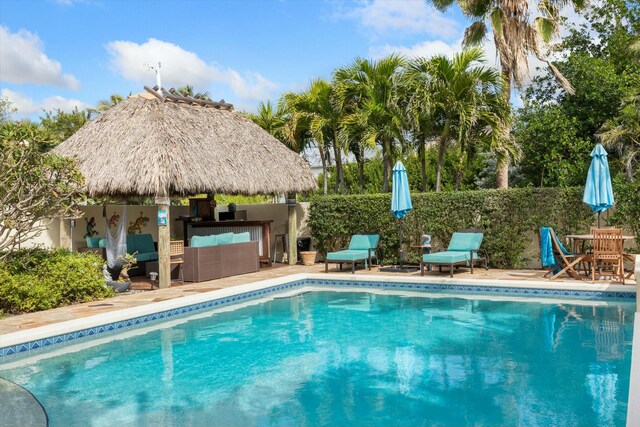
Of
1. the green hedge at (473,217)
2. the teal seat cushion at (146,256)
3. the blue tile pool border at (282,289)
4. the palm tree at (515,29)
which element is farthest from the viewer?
the palm tree at (515,29)

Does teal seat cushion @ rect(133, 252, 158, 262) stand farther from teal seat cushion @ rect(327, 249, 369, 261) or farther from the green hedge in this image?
the green hedge

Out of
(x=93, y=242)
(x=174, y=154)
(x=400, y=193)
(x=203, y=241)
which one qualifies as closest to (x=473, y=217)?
(x=400, y=193)

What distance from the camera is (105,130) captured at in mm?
13148

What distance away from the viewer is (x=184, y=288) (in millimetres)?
11266

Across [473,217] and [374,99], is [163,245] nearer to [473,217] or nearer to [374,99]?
[473,217]

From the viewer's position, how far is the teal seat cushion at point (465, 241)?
41.2 ft

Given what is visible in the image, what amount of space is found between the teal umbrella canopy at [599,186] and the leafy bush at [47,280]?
9.10 m

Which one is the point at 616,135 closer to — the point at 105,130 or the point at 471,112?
the point at 471,112

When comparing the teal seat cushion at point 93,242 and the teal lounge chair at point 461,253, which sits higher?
the teal seat cushion at point 93,242

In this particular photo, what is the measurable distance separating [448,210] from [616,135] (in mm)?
4903

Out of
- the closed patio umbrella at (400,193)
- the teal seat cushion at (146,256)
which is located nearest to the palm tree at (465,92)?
the closed patio umbrella at (400,193)

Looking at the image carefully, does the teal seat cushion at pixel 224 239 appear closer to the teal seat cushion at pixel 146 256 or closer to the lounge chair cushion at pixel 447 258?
the teal seat cushion at pixel 146 256

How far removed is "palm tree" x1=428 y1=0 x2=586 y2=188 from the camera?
14.6 metres

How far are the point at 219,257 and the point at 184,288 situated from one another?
1.57 meters
